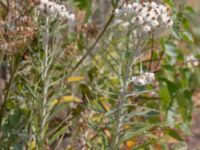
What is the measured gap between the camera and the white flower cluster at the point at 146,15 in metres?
2.85

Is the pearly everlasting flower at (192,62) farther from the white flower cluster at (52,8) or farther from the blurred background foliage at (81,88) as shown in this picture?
the white flower cluster at (52,8)

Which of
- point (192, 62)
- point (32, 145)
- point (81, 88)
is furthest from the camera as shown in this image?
point (192, 62)

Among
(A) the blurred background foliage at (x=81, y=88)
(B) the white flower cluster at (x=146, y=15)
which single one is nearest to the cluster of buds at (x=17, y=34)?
(A) the blurred background foliage at (x=81, y=88)

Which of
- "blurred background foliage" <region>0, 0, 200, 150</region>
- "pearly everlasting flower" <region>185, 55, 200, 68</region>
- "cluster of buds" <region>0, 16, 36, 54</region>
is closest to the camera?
"cluster of buds" <region>0, 16, 36, 54</region>

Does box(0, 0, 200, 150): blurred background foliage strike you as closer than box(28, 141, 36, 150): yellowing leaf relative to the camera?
Yes

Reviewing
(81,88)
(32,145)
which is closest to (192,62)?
(81,88)

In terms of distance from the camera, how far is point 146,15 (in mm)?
2859

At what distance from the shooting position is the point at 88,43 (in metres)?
4.02

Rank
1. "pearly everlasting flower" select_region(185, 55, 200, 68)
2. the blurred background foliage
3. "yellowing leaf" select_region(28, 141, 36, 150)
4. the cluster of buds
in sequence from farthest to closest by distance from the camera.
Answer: "pearly everlasting flower" select_region(185, 55, 200, 68)
"yellowing leaf" select_region(28, 141, 36, 150)
the blurred background foliage
the cluster of buds

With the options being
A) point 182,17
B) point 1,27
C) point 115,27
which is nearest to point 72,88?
point 115,27

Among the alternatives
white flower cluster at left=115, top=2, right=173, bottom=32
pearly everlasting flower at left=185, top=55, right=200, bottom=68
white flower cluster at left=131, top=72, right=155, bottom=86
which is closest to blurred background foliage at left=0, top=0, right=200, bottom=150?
pearly everlasting flower at left=185, top=55, right=200, bottom=68

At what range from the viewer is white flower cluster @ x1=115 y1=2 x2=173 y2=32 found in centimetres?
285

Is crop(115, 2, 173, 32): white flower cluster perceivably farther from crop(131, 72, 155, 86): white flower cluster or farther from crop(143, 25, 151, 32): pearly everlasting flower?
crop(131, 72, 155, 86): white flower cluster

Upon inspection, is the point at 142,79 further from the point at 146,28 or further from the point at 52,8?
the point at 52,8
